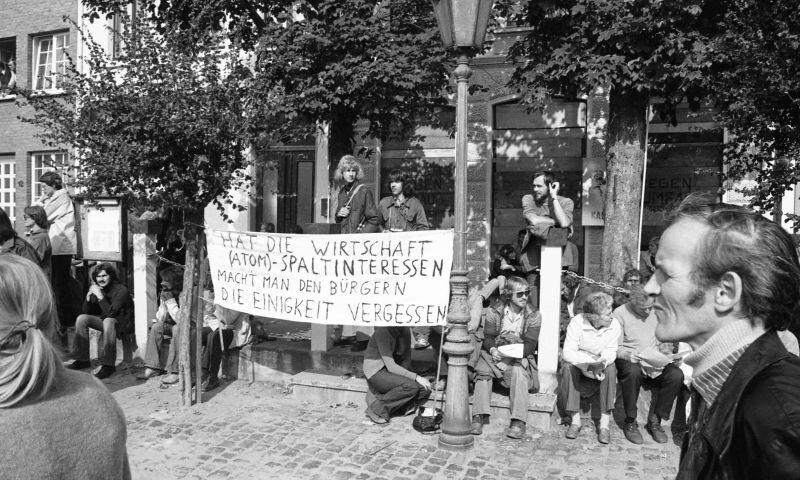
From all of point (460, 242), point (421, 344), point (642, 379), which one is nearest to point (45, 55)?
point (421, 344)

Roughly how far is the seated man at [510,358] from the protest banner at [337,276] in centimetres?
59

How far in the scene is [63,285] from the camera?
9508 millimetres

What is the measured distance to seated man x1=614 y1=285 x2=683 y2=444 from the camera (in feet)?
19.7

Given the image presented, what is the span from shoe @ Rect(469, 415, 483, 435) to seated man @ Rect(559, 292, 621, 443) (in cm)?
77

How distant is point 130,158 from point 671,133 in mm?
9324

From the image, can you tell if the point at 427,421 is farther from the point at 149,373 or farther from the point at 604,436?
the point at 149,373

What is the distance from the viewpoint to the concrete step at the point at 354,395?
6.19 metres

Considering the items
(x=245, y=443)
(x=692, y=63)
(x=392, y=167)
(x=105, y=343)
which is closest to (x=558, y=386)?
(x=245, y=443)

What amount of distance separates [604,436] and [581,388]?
0.46 metres

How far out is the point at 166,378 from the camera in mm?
7719

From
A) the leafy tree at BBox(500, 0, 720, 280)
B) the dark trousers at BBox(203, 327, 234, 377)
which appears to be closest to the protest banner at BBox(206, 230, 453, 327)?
the dark trousers at BBox(203, 327, 234, 377)

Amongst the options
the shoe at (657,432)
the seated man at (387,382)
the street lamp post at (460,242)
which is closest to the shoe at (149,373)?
the seated man at (387,382)

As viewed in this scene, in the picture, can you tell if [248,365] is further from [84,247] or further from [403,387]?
[84,247]

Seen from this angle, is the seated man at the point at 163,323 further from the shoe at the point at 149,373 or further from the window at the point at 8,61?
the window at the point at 8,61
